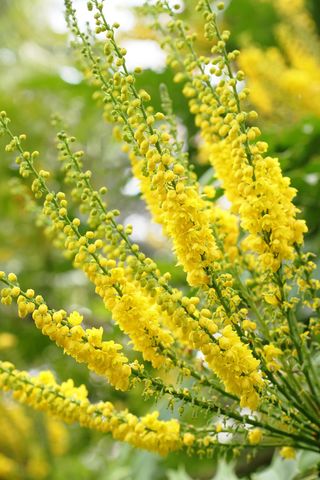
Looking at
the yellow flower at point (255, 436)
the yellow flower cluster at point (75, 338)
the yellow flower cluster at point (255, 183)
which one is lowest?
the yellow flower at point (255, 436)

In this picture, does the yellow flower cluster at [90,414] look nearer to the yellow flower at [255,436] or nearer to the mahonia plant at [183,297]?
the mahonia plant at [183,297]

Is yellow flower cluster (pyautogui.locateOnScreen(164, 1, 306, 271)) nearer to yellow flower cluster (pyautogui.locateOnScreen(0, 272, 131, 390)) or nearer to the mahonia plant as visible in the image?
the mahonia plant

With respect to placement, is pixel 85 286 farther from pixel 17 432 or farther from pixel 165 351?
pixel 165 351

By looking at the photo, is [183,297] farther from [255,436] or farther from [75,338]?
[255,436]

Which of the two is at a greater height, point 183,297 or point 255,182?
point 255,182

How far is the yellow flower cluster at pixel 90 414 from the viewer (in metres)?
1.26

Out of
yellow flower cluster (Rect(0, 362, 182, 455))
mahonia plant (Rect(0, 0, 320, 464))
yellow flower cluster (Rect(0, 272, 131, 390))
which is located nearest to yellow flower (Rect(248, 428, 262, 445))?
mahonia plant (Rect(0, 0, 320, 464))

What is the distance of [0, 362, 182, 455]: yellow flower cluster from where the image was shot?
1258 millimetres

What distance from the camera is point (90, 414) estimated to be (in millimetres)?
1273

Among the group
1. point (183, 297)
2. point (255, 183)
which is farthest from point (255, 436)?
point (255, 183)

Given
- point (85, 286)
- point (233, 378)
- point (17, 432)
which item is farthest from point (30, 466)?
point (233, 378)

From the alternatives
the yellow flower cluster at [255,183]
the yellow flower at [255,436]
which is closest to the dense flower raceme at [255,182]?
the yellow flower cluster at [255,183]

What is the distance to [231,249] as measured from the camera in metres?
1.49

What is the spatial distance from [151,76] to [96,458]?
7.34 feet
